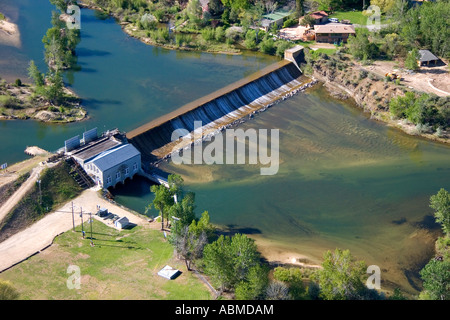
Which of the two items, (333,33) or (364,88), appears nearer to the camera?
(364,88)

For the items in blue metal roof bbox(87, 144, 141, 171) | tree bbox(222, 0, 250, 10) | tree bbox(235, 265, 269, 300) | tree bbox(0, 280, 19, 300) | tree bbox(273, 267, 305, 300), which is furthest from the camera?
tree bbox(222, 0, 250, 10)

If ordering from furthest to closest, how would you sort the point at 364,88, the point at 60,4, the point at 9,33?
the point at 60,4, the point at 9,33, the point at 364,88

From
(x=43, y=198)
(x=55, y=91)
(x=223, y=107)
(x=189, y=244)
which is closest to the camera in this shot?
(x=189, y=244)

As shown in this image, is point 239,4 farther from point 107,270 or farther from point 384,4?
point 107,270

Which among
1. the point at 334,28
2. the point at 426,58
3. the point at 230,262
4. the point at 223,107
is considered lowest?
the point at 230,262

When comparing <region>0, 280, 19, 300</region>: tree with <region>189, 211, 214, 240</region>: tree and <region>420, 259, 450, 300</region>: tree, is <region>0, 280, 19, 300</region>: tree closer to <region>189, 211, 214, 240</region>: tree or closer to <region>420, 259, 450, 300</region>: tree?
<region>189, 211, 214, 240</region>: tree

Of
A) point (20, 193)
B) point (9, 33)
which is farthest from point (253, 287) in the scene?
point (9, 33)

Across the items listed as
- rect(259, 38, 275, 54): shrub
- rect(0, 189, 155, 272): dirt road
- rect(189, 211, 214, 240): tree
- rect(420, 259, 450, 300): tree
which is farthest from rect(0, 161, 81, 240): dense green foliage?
rect(259, 38, 275, 54): shrub
